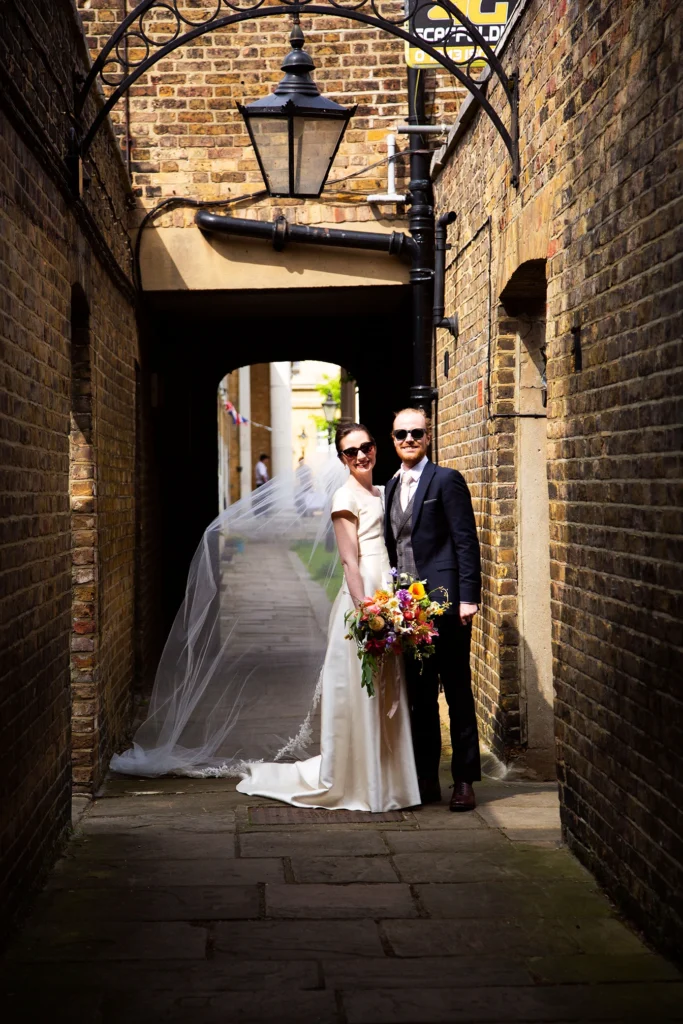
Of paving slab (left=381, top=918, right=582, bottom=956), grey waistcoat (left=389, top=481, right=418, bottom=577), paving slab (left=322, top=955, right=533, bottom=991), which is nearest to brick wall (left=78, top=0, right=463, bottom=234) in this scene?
grey waistcoat (left=389, top=481, right=418, bottom=577)

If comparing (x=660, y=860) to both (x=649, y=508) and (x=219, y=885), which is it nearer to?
(x=649, y=508)

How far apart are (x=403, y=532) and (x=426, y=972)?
2.61m

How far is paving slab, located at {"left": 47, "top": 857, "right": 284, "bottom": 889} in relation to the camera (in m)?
4.64

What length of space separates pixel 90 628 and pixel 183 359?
653 cm

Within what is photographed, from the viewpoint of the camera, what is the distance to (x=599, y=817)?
4.54 meters

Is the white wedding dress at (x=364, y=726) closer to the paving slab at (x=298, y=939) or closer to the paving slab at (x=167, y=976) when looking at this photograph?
the paving slab at (x=298, y=939)

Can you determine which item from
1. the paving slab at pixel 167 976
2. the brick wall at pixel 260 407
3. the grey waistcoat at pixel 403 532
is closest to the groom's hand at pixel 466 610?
the grey waistcoat at pixel 403 532

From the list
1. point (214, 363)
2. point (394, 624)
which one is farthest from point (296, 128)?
point (214, 363)

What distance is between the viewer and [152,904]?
4.38 meters

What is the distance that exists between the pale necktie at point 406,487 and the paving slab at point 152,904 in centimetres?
211

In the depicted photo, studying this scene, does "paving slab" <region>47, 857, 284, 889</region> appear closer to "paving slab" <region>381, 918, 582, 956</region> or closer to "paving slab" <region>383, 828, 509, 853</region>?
"paving slab" <region>383, 828, 509, 853</region>

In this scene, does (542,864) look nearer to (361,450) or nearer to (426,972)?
(426,972)

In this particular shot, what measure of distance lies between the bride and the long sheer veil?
0.97 m

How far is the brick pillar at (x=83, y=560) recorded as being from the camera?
20.5 feet
